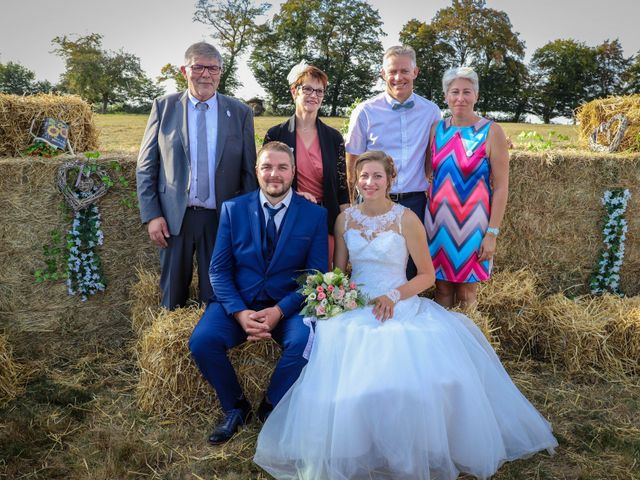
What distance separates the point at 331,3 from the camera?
4019cm

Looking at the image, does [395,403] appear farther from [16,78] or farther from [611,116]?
[16,78]

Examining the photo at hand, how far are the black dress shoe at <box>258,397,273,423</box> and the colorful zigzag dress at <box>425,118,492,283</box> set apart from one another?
146 centimetres

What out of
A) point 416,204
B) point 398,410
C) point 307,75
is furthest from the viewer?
point 416,204

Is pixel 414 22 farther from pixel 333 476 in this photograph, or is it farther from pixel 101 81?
pixel 333 476

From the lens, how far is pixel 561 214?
5.42 m

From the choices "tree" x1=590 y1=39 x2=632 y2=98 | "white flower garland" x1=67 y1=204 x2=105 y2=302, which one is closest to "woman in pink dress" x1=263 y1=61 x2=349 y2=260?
"white flower garland" x1=67 y1=204 x2=105 y2=302

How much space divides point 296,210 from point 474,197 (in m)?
1.17

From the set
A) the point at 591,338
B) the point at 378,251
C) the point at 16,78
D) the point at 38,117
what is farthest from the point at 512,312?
the point at 16,78

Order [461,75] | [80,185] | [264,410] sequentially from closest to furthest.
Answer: [264,410], [461,75], [80,185]

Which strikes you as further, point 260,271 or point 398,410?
point 260,271

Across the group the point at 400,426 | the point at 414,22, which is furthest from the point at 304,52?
the point at 400,426

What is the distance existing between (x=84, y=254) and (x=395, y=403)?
3.08 m

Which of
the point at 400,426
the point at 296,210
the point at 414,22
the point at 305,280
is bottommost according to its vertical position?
the point at 400,426

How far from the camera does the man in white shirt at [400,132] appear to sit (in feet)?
12.3
